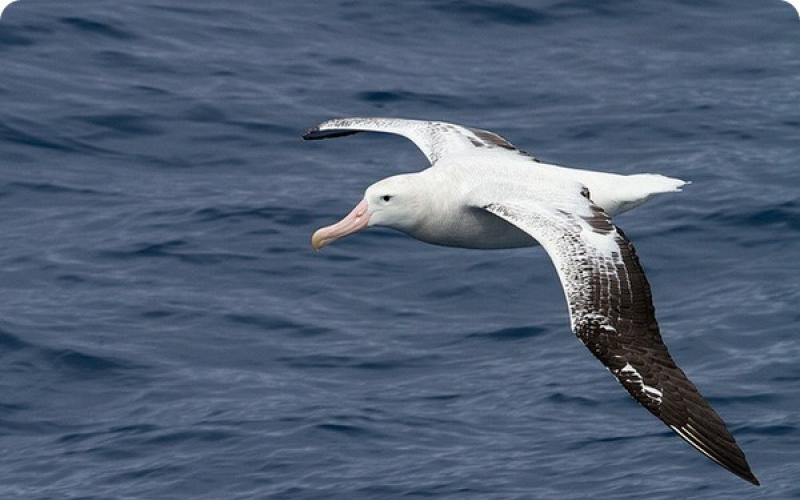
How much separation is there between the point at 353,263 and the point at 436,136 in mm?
3601

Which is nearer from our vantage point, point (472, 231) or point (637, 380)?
point (637, 380)

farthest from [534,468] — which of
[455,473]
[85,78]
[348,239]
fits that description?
[85,78]

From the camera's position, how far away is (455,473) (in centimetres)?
1570

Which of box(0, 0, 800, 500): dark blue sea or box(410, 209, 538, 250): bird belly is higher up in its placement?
box(410, 209, 538, 250): bird belly

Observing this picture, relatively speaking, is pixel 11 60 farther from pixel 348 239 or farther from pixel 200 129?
pixel 348 239

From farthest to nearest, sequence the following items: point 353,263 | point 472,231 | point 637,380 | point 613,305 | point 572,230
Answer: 1. point 353,263
2. point 472,231
3. point 572,230
4. point 613,305
5. point 637,380

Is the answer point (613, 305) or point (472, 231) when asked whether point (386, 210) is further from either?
point (613, 305)

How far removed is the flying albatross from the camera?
11367mm

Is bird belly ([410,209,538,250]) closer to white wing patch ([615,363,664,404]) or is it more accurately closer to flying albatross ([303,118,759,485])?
flying albatross ([303,118,759,485])

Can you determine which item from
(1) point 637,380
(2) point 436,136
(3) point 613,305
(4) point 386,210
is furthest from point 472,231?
(1) point 637,380

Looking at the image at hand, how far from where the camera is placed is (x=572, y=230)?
12.6 meters

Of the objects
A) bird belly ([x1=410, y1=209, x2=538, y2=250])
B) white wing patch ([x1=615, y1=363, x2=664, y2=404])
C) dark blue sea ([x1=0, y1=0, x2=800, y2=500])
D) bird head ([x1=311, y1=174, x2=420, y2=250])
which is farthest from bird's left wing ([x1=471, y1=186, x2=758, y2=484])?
dark blue sea ([x1=0, y1=0, x2=800, y2=500])

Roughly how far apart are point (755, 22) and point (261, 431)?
11.9m

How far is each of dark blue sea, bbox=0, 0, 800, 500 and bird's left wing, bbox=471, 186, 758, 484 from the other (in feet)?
10.6
